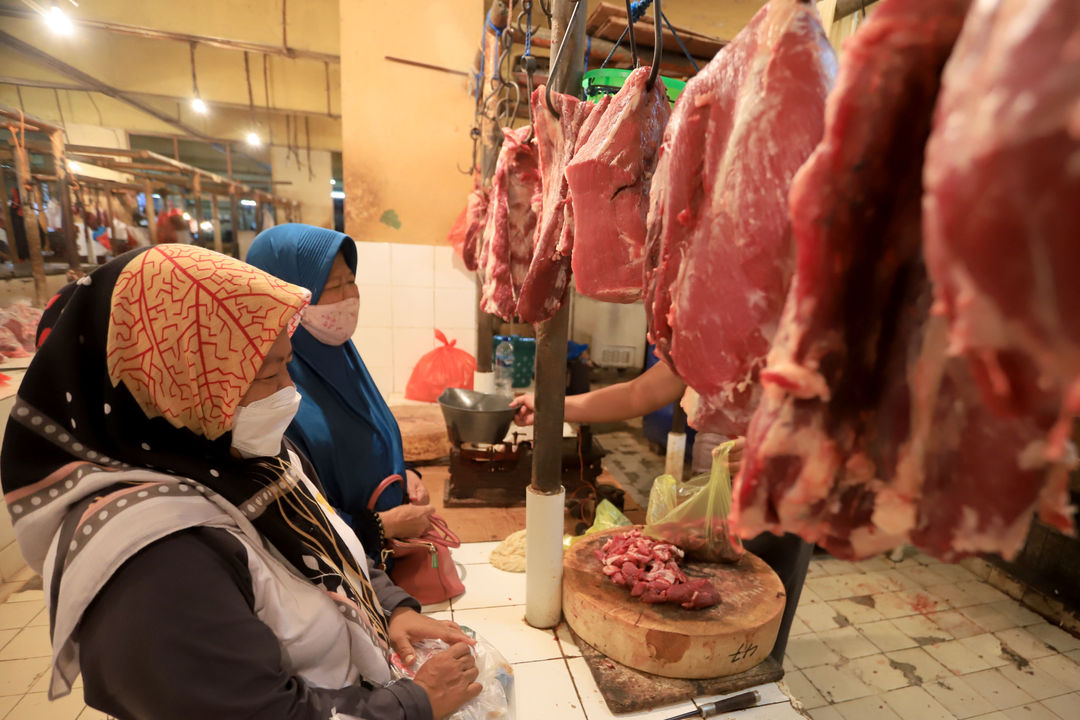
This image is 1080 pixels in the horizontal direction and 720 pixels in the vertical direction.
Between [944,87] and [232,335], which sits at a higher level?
[944,87]

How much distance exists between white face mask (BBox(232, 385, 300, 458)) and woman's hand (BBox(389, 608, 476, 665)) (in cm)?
76

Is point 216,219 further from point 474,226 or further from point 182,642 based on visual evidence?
point 182,642

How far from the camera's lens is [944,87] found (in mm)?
402

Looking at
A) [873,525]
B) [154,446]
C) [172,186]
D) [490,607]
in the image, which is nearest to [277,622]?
[154,446]

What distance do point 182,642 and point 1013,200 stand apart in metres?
1.31

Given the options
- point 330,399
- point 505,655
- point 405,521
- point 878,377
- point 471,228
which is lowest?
point 505,655

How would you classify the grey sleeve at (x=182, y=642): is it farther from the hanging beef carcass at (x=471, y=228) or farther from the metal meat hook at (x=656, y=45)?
the hanging beef carcass at (x=471, y=228)

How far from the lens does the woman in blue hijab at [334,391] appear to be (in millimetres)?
1989

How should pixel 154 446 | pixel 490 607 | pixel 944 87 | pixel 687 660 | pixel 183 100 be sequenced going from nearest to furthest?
pixel 944 87 < pixel 154 446 < pixel 687 660 < pixel 490 607 < pixel 183 100

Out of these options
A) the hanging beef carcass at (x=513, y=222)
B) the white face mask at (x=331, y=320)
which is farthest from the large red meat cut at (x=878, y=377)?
the white face mask at (x=331, y=320)

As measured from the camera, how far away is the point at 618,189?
3.98 ft

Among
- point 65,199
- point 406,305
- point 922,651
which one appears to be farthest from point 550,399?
point 65,199

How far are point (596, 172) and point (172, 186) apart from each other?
679 centimetres

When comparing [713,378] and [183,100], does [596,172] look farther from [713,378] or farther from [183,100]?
[183,100]
